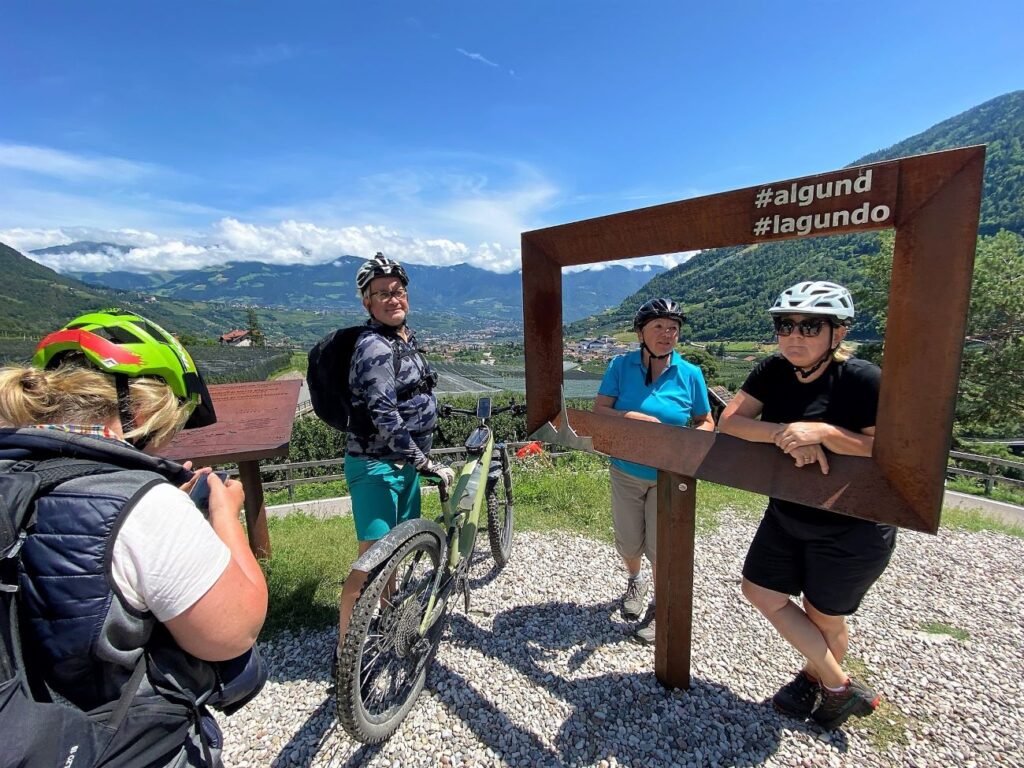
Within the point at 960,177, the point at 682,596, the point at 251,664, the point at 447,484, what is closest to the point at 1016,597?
the point at 682,596

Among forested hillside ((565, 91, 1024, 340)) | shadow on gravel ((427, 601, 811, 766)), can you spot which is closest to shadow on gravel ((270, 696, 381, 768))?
shadow on gravel ((427, 601, 811, 766))

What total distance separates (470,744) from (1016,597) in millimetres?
4893

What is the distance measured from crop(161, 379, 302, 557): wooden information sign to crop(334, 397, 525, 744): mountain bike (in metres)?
1.61

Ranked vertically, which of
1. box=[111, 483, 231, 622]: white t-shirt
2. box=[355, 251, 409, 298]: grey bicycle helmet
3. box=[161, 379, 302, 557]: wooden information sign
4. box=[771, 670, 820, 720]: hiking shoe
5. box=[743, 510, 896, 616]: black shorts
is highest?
box=[355, 251, 409, 298]: grey bicycle helmet

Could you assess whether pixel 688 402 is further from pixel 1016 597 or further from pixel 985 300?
pixel 985 300

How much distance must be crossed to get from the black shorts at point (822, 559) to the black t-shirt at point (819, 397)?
6 centimetres

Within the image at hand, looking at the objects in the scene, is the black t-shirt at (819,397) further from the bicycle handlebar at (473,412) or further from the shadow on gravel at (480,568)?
the shadow on gravel at (480,568)

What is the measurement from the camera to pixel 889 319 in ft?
5.90

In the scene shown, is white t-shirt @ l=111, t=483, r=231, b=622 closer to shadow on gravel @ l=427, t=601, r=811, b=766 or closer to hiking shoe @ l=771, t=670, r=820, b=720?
shadow on gravel @ l=427, t=601, r=811, b=766

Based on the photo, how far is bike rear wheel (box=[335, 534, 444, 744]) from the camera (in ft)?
7.43

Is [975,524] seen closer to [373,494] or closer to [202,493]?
[373,494]

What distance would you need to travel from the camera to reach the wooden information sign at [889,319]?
1.63m

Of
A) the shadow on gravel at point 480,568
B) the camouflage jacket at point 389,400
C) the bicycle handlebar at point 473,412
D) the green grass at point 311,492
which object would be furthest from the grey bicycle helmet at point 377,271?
the green grass at point 311,492

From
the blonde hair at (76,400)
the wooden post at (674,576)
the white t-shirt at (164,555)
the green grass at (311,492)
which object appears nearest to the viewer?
the white t-shirt at (164,555)
